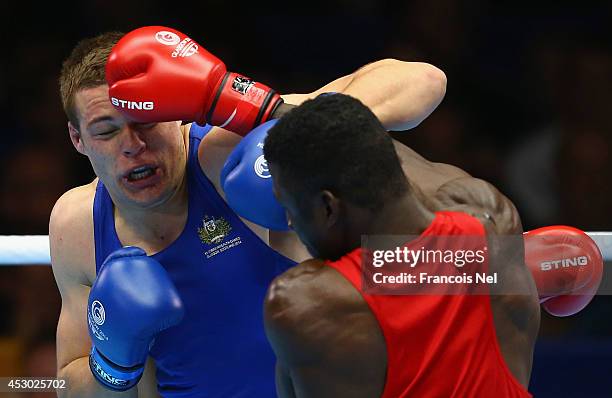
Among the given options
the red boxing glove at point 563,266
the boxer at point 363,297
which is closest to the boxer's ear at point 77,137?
the boxer at point 363,297

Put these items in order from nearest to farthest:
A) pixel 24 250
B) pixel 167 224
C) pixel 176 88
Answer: pixel 176 88
pixel 167 224
pixel 24 250

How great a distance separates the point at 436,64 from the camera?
4.30 metres

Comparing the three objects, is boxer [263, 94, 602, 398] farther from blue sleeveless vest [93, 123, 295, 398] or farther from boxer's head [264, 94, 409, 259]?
blue sleeveless vest [93, 123, 295, 398]

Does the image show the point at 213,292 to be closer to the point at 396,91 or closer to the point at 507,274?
the point at 396,91

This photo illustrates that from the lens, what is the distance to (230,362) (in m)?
2.19

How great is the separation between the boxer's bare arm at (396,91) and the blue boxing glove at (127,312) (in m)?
Result: 0.48

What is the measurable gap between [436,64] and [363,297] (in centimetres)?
293

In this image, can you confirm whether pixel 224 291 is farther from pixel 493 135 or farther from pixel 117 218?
pixel 493 135

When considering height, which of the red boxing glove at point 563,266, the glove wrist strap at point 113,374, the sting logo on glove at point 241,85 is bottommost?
the glove wrist strap at point 113,374

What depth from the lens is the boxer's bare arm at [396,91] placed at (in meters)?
2.03

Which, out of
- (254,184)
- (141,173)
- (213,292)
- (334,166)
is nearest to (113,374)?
(213,292)

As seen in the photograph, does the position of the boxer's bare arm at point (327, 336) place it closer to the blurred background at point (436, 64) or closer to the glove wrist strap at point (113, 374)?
the glove wrist strap at point (113, 374)

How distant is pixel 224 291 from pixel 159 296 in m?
0.26

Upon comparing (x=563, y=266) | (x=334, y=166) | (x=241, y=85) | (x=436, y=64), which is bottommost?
(x=436, y=64)
